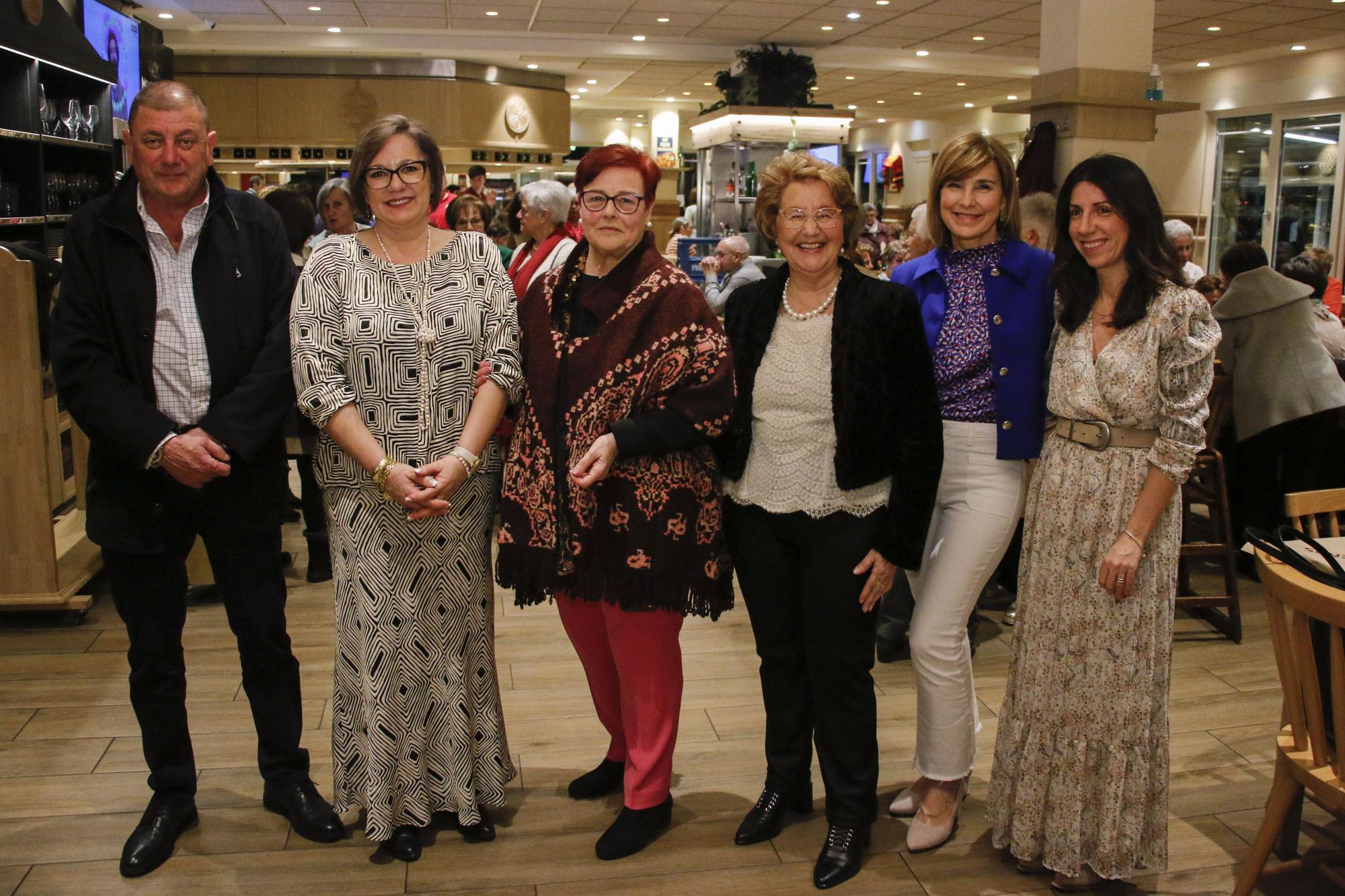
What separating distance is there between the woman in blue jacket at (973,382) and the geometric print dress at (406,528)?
98 centimetres

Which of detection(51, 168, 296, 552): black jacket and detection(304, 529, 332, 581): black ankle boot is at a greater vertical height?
detection(51, 168, 296, 552): black jacket

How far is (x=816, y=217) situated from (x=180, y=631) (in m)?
1.72

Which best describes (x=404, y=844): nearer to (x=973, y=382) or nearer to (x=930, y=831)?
(x=930, y=831)

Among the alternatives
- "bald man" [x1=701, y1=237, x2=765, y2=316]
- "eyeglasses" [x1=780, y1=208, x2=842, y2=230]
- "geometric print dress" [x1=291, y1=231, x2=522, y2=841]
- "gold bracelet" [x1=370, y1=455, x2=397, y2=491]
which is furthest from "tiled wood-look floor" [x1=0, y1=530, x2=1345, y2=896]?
"bald man" [x1=701, y1=237, x2=765, y2=316]

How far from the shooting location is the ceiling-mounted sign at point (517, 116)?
43.9 ft

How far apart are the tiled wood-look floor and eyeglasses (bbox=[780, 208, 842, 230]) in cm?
146

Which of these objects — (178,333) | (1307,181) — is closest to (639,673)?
(178,333)

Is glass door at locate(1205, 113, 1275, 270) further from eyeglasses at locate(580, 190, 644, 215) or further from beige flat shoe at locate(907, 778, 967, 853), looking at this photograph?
eyeglasses at locate(580, 190, 644, 215)

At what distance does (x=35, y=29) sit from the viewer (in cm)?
547

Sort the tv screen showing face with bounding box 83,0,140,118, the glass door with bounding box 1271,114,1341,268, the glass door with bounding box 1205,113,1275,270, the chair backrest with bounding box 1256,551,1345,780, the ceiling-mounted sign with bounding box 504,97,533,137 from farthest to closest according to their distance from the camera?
the ceiling-mounted sign with bounding box 504,97,533,137
the glass door with bounding box 1205,113,1275,270
the glass door with bounding box 1271,114,1341,268
the tv screen showing face with bounding box 83,0,140,118
the chair backrest with bounding box 1256,551,1345,780

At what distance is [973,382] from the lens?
2.43 m

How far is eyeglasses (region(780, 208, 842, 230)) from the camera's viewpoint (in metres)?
2.29

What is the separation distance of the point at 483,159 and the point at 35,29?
811 cm

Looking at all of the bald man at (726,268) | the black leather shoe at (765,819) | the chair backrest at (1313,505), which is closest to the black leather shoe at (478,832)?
the black leather shoe at (765,819)
